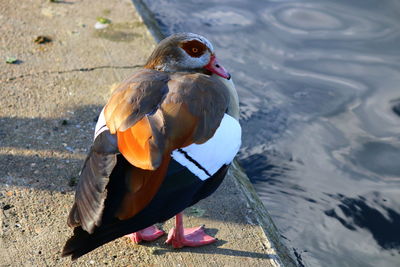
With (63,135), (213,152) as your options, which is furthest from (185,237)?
(63,135)

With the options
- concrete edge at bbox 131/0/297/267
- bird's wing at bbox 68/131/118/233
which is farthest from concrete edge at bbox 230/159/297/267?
bird's wing at bbox 68/131/118/233

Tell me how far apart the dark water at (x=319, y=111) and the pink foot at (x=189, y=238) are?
3.24ft

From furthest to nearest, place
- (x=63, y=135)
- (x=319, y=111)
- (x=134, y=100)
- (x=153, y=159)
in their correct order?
(x=319, y=111) → (x=63, y=135) → (x=134, y=100) → (x=153, y=159)

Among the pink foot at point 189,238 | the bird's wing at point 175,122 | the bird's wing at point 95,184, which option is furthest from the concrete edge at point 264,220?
the bird's wing at point 95,184

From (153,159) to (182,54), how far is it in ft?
3.60

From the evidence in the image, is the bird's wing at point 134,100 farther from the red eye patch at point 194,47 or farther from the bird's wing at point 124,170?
the red eye patch at point 194,47

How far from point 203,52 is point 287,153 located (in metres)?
1.84

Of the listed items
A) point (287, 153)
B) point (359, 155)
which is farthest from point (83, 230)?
point (359, 155)

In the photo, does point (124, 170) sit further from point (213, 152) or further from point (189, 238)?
point (189, 238)

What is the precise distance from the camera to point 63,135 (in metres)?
3.97

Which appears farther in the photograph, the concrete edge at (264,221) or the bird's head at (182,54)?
the bird's head at (182,54)

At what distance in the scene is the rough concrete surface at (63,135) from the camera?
3.14 m

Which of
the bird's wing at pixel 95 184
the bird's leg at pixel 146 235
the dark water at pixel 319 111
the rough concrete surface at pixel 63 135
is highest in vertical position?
the bird's wing at pixel 95 184

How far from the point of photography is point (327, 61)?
636cm
